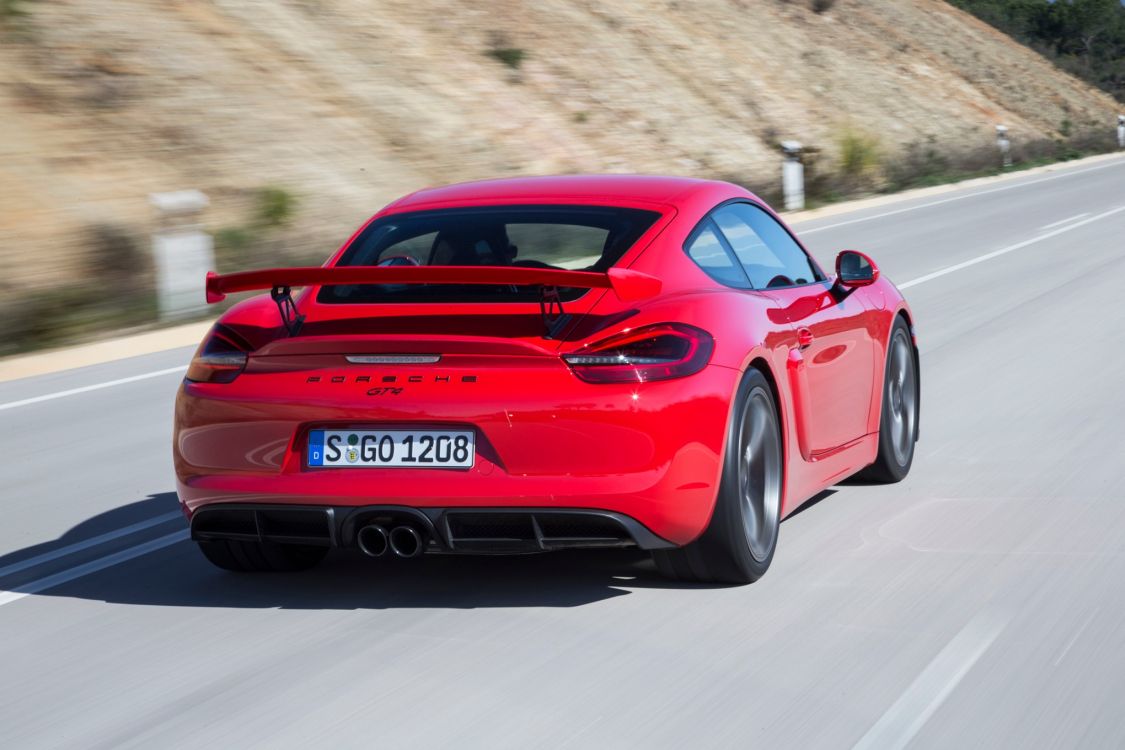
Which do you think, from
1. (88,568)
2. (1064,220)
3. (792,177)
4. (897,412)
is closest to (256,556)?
(88,568)

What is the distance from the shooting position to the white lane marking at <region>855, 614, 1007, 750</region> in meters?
3.99

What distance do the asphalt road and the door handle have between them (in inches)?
29.0

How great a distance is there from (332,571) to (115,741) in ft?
5.89

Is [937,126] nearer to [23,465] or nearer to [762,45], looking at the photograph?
→ [762,45]

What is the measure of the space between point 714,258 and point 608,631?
1.44 m

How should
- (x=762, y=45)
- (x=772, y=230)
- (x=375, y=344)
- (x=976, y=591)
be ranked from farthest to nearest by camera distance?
(x=762, y=45) < (x=772, y=230) < (x=976, y=591) < (x=375, y=344)

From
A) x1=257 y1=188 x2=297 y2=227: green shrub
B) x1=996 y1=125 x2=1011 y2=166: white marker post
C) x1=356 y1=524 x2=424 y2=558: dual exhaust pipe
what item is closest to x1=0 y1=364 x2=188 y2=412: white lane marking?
x1=356 y1=524 x2=424 y2=558: dual exhaust pipe

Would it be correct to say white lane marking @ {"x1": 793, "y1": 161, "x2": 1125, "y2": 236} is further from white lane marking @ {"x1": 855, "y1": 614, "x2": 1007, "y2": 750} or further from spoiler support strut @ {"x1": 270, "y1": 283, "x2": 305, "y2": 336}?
white lane marking @ {"x1": 855, "y1": 614, "x2": 1007, "y2": 750}

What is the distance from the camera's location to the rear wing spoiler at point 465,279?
4.89 m

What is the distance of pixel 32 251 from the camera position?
54.6 feet

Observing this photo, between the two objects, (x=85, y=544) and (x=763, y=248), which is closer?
(x=763, y=248)

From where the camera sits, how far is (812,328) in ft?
20.0

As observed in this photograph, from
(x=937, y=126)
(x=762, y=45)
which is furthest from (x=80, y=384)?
(x=937, y=126)

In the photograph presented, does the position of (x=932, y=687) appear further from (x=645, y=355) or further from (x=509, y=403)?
Answer: (x=509, y=403)
